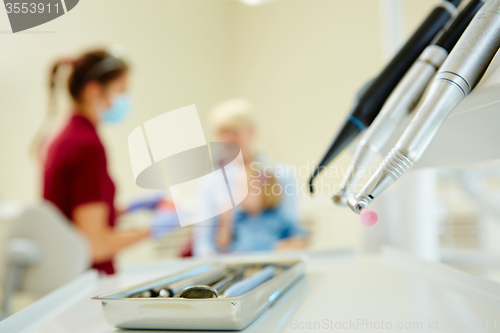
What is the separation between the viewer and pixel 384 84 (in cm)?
22

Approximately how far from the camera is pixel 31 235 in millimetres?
522

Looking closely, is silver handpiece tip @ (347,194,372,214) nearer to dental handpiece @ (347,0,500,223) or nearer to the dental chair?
dental handpiece @ (347,0,500,223)

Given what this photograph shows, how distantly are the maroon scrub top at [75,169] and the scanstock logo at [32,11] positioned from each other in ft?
1.51

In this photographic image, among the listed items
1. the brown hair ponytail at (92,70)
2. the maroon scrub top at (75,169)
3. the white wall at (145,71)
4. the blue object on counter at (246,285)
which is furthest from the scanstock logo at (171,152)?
the white wall at (145,71)

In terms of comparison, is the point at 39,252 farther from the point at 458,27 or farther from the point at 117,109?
the point at 458,27

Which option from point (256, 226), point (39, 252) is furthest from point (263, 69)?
point (39, 252)

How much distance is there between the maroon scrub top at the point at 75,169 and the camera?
2.25 ft

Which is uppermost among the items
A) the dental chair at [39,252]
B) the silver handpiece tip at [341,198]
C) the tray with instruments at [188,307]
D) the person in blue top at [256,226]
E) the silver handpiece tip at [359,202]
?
the silver handpiece tip at [359,202]

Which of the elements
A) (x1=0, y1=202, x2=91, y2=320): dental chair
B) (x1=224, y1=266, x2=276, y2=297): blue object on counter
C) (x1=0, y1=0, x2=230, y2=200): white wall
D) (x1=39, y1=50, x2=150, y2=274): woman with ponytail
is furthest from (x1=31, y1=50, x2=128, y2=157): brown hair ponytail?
(x1=224, y1=266, x2=276, y2=297): blue object on counter

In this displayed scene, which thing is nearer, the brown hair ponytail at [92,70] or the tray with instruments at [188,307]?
the tray with instruments at [188,307]

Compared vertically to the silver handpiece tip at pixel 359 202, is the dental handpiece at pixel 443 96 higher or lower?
higher

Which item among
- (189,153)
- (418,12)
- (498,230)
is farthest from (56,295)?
(498,230)

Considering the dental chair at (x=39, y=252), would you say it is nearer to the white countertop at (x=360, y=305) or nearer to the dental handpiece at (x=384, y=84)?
the white countertop at (x=360, y=305)

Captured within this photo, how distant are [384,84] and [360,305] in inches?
5.2
